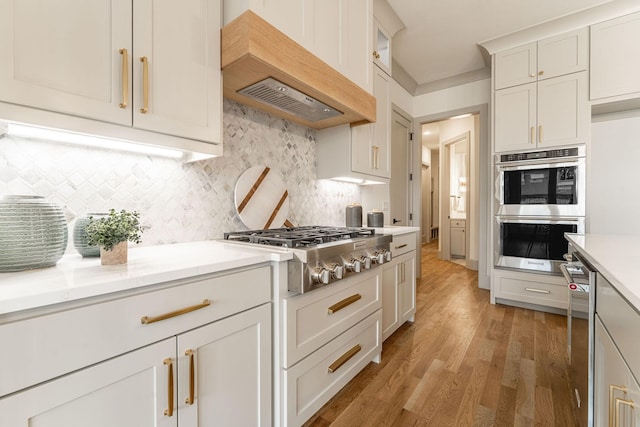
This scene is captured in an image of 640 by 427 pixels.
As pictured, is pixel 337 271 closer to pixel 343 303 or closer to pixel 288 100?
pixel 343 303

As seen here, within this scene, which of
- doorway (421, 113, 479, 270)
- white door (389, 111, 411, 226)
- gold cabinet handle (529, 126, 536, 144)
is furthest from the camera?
doorway (421, 113, 479, 270)

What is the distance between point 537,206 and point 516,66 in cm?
153

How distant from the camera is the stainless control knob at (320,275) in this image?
1.26 meters

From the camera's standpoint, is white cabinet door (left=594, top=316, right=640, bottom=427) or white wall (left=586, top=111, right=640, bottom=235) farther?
white wall (left=586, top=111, right=640, bottom=235)

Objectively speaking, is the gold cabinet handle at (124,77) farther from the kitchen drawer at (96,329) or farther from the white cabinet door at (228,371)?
the white cabinet door at (228,371)

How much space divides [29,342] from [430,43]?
3909 mm

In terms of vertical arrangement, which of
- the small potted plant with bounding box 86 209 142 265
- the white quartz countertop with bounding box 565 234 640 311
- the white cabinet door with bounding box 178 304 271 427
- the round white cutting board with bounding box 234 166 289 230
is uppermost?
the round white cutting board with bounding box 234 166 289 230

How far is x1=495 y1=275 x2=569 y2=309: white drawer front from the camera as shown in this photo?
275 centimetres

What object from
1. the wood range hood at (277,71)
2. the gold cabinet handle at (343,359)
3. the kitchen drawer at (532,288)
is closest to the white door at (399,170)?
the kitchen drawer at (532,288)

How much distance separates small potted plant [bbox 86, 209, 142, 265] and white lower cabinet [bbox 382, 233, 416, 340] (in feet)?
5.31

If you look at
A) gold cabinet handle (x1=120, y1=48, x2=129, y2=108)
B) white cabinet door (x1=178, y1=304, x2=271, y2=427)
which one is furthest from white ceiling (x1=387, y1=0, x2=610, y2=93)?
white cabinet door (x1=178, y1=304, x2=271, y2=427)

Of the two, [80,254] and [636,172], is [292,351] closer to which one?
[80,254]

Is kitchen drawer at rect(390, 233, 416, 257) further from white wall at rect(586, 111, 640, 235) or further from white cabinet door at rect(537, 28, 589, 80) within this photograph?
white cabinet door at rect(537, 28, 589, 80)

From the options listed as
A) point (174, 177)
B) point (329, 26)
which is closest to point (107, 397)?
point (174, 177)
